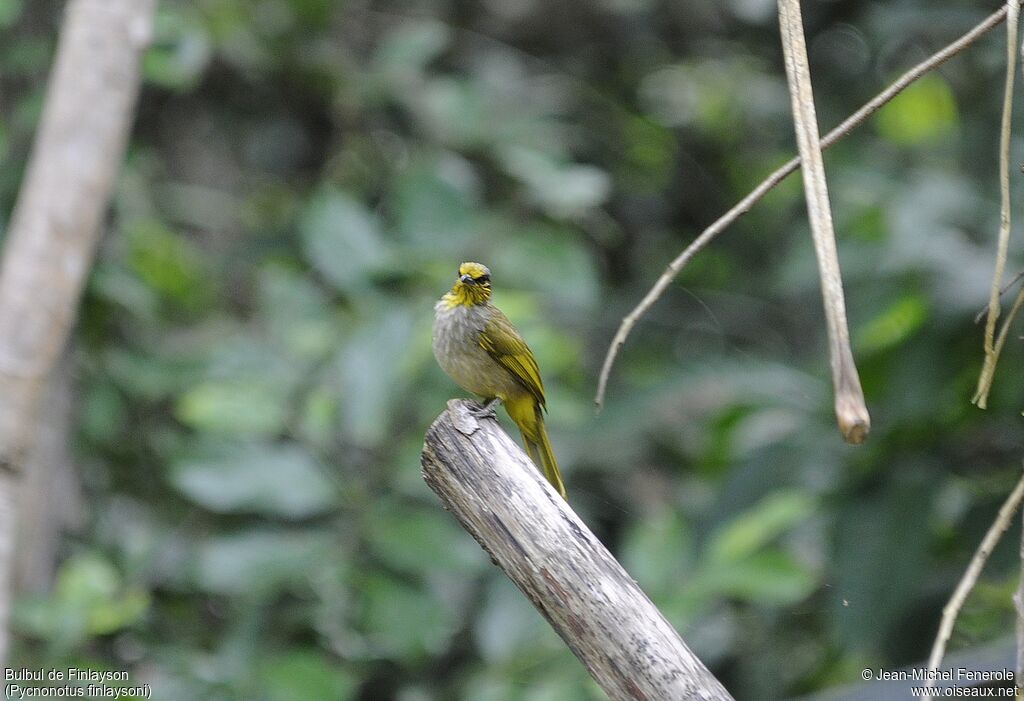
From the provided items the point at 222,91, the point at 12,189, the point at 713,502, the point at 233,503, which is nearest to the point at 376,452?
the point at 233,503

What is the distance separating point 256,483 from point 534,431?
3.37 ft

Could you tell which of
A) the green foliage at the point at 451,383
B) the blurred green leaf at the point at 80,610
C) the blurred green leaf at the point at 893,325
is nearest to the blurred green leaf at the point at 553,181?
the green foliage at the point at 451,383

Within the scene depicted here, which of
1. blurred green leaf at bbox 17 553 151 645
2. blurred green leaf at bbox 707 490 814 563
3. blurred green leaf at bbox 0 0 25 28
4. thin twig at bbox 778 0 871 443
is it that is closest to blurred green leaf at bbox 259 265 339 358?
blurred green leaf at bbox 17 553 151 645

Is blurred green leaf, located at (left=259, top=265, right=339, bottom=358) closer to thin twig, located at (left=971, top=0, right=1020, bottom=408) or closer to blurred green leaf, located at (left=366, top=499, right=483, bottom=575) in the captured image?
blurred green leaf, located at (left=366, top=499, right=483, bottom=575)

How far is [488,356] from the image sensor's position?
3418 millimetres

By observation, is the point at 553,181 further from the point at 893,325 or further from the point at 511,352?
the point at 511,352

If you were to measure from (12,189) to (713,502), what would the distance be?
2881 millimetres

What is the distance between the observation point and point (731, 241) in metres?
6.77

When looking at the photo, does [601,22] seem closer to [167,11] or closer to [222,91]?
[222,91]

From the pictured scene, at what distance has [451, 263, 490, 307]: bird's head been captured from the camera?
138 inches

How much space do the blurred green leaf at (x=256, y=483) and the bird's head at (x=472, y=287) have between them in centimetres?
90

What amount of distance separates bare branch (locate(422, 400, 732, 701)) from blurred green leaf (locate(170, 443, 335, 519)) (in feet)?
5.85

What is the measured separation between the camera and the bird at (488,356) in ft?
11.2

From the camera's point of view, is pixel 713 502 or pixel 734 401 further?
pixel 734 401
